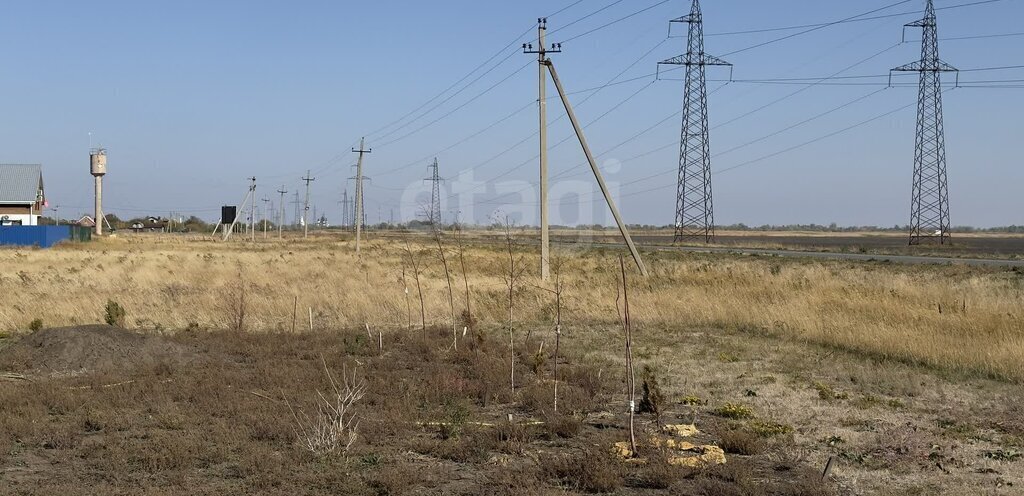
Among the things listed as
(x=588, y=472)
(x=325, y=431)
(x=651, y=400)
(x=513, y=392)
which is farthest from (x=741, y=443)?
(x=325, y=431)

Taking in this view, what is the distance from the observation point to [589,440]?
28.0ft

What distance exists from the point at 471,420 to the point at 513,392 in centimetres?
140

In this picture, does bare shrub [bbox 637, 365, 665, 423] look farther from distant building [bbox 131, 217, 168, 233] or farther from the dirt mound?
distant building [bbox 131, 217, 168, 233]

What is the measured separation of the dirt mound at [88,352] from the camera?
40.4 ft

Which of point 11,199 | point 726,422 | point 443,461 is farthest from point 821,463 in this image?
point 11,199

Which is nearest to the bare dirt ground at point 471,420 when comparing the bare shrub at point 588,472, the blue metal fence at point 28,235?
the bare shrub at point 588,472

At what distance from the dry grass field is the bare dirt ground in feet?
0.11

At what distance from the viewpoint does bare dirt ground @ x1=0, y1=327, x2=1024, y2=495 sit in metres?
7.03

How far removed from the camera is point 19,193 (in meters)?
81.1

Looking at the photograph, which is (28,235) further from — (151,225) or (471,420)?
(151,225)

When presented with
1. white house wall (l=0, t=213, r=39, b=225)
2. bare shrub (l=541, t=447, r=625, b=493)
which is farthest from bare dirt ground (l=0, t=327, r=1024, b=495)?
white house wall (l=0, t=213, r=39, b=225)

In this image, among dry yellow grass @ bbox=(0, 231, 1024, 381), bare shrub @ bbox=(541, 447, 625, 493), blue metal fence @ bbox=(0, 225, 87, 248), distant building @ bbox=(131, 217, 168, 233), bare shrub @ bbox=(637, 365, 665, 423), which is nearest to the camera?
bare shrub @ bbox=(541, 447, 625, 493)

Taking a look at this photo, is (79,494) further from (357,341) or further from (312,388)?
(357,341)

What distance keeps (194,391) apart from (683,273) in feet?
71.9
